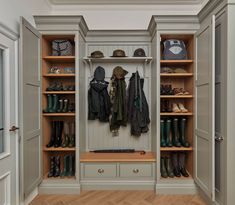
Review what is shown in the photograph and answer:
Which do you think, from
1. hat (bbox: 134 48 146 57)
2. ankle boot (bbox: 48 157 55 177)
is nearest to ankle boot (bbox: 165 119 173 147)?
hat (bbox: 134 48 146 57)

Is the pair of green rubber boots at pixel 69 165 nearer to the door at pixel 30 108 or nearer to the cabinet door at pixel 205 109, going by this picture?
the door at pixel 30 108

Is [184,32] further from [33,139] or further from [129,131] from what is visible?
[33,139]

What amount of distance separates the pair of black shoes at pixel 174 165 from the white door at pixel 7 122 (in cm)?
190

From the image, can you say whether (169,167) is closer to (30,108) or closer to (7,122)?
(30,108)

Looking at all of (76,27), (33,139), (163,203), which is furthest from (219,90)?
(33,139)

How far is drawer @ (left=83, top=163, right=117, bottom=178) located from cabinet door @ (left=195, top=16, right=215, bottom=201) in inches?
43.8

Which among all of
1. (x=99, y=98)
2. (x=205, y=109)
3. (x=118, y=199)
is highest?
(x=99, y=98)

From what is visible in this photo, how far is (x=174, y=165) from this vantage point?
10.2 feet

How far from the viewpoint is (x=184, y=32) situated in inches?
113

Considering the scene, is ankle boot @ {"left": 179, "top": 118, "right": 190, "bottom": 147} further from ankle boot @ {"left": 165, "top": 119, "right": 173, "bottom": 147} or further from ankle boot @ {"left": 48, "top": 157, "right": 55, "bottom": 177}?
ankle boot @ {"left": 48, "top": 157, "right": 55, "bottom": 177}

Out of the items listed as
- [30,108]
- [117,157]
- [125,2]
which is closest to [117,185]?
[117,157]

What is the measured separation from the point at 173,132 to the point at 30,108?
1.95 meters

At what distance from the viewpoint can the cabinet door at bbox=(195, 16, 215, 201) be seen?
2.22 metres

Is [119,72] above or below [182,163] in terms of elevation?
above
